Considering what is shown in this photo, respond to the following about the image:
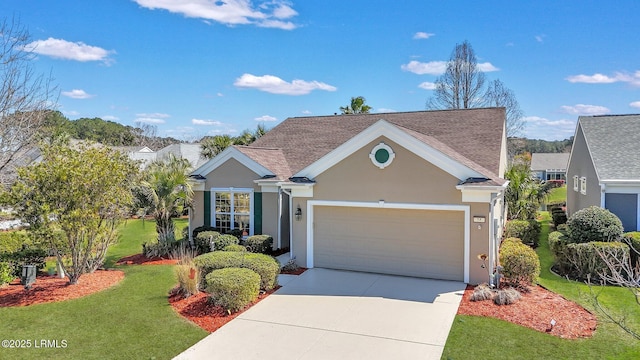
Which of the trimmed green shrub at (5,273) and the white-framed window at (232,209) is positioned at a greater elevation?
the white-framed window at (232,209)

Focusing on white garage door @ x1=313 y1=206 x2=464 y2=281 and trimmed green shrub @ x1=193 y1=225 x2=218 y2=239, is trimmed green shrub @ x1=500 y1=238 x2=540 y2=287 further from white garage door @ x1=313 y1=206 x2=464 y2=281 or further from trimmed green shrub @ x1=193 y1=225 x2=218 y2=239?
trimmed green shrub @ x1=193 y1=225 x2=218 y2=239

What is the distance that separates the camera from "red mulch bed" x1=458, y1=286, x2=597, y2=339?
8539 millimetres

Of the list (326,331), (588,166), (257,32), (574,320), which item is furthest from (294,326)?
(257,32)

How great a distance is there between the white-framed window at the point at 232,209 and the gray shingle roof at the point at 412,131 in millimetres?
1732

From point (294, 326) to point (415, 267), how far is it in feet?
17.0

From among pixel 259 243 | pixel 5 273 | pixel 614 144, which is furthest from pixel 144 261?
pixel 614 144

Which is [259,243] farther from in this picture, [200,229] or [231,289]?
[231,289]

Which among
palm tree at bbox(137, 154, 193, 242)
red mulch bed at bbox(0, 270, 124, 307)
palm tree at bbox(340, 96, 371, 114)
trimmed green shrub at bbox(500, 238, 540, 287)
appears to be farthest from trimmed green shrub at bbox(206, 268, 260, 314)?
palm tree at bbox(340, 96, 371, 114)

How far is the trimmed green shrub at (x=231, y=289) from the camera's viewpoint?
32.0 ft

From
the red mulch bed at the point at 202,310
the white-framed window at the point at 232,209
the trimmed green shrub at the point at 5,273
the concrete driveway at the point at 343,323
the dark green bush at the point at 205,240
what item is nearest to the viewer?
the concrete driveway at the point at 343,323

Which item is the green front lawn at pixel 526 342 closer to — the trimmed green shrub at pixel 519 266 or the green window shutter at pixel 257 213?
the trimmed green shrub at pixel 519 266

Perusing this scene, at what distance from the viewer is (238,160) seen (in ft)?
55.3

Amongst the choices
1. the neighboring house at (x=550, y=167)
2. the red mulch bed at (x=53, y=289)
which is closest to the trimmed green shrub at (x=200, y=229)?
the red mulch bed at (x=53, y=289)

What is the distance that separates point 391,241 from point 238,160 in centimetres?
756
